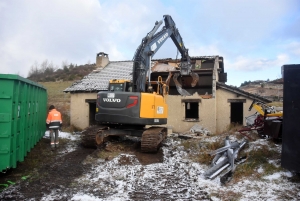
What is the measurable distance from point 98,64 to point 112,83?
993 cm

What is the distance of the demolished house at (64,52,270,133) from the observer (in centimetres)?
1438

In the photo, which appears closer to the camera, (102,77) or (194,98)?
(194,98)

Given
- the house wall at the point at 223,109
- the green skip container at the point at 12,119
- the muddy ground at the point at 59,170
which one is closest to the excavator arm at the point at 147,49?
the muddy ground at the point at 59,170

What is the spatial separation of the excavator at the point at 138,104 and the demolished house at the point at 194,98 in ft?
15.3

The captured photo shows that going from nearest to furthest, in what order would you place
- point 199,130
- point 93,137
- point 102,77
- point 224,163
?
point 224,163
point 93,137
point 199,130
point 102,77

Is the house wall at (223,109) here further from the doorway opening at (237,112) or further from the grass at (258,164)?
the grass at (258,164)

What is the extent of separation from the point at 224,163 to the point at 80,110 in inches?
433

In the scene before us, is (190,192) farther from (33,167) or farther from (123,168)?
(33,167)

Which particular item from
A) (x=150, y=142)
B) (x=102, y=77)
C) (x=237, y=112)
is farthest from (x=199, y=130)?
(x=102, y=77)

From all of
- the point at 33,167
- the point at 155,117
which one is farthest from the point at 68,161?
the point at 155,117

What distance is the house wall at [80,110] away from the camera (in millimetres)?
15688

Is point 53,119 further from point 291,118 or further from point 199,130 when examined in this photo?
point 199,130

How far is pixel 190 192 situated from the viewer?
17.7 ft

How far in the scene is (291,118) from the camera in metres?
4.79
